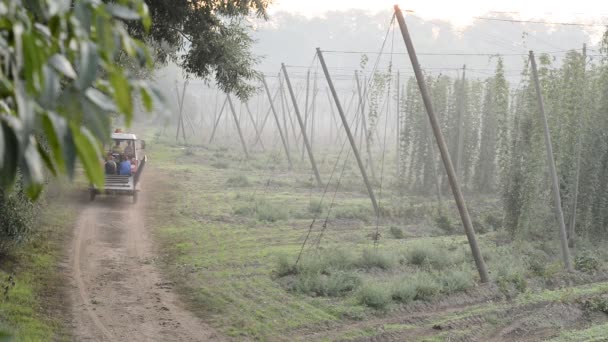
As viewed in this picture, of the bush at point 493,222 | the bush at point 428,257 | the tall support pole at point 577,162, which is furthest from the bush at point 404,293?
the bush at point 493,222

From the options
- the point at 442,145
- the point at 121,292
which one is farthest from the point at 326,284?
the point at 121,292

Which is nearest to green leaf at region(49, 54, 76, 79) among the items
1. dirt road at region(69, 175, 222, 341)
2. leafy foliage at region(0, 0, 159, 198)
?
leafy foliage at region(0, 0, 159, 198)

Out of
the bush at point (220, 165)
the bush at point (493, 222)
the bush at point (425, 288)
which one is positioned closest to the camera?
the bush at point (425, 288)

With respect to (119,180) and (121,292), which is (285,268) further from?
(119,180)

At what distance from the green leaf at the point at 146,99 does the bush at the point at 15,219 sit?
11692 millimetres

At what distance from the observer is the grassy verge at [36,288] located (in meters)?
10.6

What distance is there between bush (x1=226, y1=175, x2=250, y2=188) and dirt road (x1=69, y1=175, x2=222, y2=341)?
12.0 m

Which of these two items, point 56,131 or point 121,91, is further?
point 121,91

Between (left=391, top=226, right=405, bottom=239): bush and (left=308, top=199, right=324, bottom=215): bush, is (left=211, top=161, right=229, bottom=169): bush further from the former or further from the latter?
(left=391, top=226, right=405, bottom=239): bush

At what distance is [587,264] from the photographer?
61.4 ft

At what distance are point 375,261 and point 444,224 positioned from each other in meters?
7.92

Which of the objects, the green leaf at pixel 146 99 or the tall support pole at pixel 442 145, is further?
the tall support pole at pixel 442 145

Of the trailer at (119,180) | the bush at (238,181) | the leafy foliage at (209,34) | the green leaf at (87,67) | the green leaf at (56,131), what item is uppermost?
the leafy foliage at (209,34)

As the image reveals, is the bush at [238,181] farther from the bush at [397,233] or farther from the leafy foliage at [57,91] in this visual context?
the leafy foliage at [57,91]
